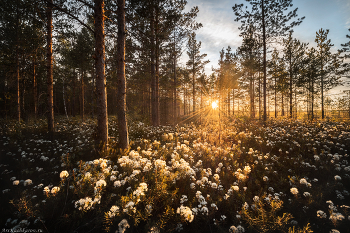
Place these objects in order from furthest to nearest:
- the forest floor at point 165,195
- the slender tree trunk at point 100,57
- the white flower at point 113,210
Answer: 1. the slender tree trunk at point 100,57
2. the forest floor at point 165,195
3. the white flower at point 113,210

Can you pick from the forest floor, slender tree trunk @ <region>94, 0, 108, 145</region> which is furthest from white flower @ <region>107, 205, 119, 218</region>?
slender tree trunk @ <region>94, 0, 108, 145</region>

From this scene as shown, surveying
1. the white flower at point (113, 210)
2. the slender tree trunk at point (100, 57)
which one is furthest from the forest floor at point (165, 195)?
the slender tree trunk at point (100, 57)

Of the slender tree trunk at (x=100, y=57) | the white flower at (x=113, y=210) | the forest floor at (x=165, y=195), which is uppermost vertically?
the slender tree trunk at (x=100, y=57)

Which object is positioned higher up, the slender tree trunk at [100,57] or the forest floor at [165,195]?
the slender tree trunk at [100,57]

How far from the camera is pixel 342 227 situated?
7.79ft

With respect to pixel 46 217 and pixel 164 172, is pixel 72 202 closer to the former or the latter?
pixel 46 217

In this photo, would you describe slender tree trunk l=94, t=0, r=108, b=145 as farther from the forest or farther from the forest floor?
the forest floor

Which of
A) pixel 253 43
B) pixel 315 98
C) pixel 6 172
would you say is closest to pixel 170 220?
pixel 6 172

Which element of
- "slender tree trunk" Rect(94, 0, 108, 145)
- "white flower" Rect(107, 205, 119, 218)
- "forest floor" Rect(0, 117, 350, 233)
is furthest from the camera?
"slender tree trunk" Rect(94, 0, 108, 145)

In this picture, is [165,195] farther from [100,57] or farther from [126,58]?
[126,58]

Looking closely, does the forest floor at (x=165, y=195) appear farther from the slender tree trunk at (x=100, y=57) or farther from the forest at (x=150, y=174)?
the slender tree trunk at (x=100, y=57)

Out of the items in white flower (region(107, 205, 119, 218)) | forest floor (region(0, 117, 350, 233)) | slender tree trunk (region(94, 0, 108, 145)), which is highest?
slender tree trunk (region(94, 0, 108, 145))

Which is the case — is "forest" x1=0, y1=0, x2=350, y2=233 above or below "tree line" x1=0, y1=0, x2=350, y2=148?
below

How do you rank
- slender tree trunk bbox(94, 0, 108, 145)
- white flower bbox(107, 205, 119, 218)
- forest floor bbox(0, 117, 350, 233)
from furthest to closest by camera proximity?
slender tree trunk bbox(94, 0, 108, 145)
forest floor bbox(0, 117, 350, 233)
white flower bbox(107, 205, 119, 218)
